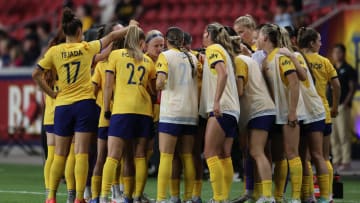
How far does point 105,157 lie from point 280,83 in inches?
93.8

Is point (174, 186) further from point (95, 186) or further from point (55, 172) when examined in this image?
point (55, 172)

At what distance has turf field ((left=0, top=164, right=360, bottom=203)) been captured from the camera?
575 inches

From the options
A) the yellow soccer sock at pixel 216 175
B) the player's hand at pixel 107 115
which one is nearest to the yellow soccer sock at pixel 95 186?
the player's hand at pixel 107 115

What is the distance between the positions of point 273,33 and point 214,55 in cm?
91

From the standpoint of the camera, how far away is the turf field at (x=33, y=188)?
14602 mm

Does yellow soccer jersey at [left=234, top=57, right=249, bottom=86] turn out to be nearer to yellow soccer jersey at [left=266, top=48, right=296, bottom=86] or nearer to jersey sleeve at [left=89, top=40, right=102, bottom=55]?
yellow soccer jersey at [left=266, top=48, right=296, bottom=86]

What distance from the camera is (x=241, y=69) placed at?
1304 cm

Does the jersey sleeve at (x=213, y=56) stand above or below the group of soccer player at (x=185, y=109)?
above

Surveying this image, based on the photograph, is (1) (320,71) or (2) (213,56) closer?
(2) (213,56)

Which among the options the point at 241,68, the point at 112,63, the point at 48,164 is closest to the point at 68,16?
the point at 112,63

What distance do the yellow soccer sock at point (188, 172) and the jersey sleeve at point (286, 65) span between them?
152 cm

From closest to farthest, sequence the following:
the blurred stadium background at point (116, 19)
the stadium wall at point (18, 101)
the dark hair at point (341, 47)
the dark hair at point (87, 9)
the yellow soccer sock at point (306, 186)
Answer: the yellow soccer sock at point (306, 186), the dark hair at point (341, 47), the blurred stadium background at point (116, 19), the stadium wall at point (18, 101), the dark hair at point (87, 9)

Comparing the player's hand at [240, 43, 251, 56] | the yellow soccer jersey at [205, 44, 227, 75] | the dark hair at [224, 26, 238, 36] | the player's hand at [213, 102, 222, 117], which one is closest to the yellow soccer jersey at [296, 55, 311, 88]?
the player's hand at [240, 43, 251, 56]

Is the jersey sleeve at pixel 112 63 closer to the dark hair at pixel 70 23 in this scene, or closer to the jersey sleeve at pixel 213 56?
the dark hair at pixel 70 23
